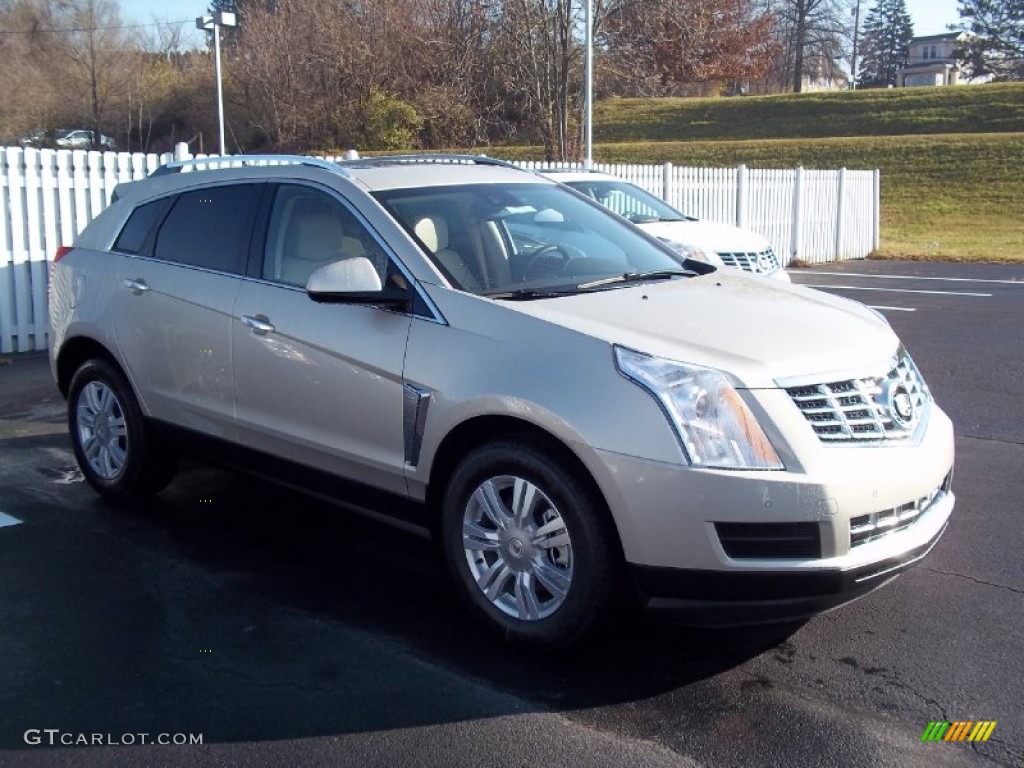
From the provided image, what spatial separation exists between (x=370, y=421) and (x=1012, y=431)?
481 centimetres

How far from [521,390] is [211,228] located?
7.72 ft

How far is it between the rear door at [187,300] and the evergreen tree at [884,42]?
344ft

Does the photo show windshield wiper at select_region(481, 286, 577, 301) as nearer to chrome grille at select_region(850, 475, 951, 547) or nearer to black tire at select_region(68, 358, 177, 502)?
chrome grille at select_region(850, 475, 951, 547)

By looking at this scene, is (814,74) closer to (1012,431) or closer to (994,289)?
(994,289)

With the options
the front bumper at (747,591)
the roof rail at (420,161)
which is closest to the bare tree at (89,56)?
the roof rail at (420,161)

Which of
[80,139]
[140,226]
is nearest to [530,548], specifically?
[140,226]

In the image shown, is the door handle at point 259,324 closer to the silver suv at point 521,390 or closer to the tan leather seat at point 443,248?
the silver suv at point 521,390

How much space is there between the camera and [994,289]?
16.1 m

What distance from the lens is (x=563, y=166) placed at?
14.8m

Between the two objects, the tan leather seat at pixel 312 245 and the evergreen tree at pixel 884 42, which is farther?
the evergreen tree at pixel 884 42

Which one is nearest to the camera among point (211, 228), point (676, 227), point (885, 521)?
point (885, 521)

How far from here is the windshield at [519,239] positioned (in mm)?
4586

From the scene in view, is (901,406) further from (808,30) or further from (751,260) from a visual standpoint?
(808,30)

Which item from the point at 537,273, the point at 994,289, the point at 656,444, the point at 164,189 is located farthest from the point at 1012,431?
the point at 994,289
